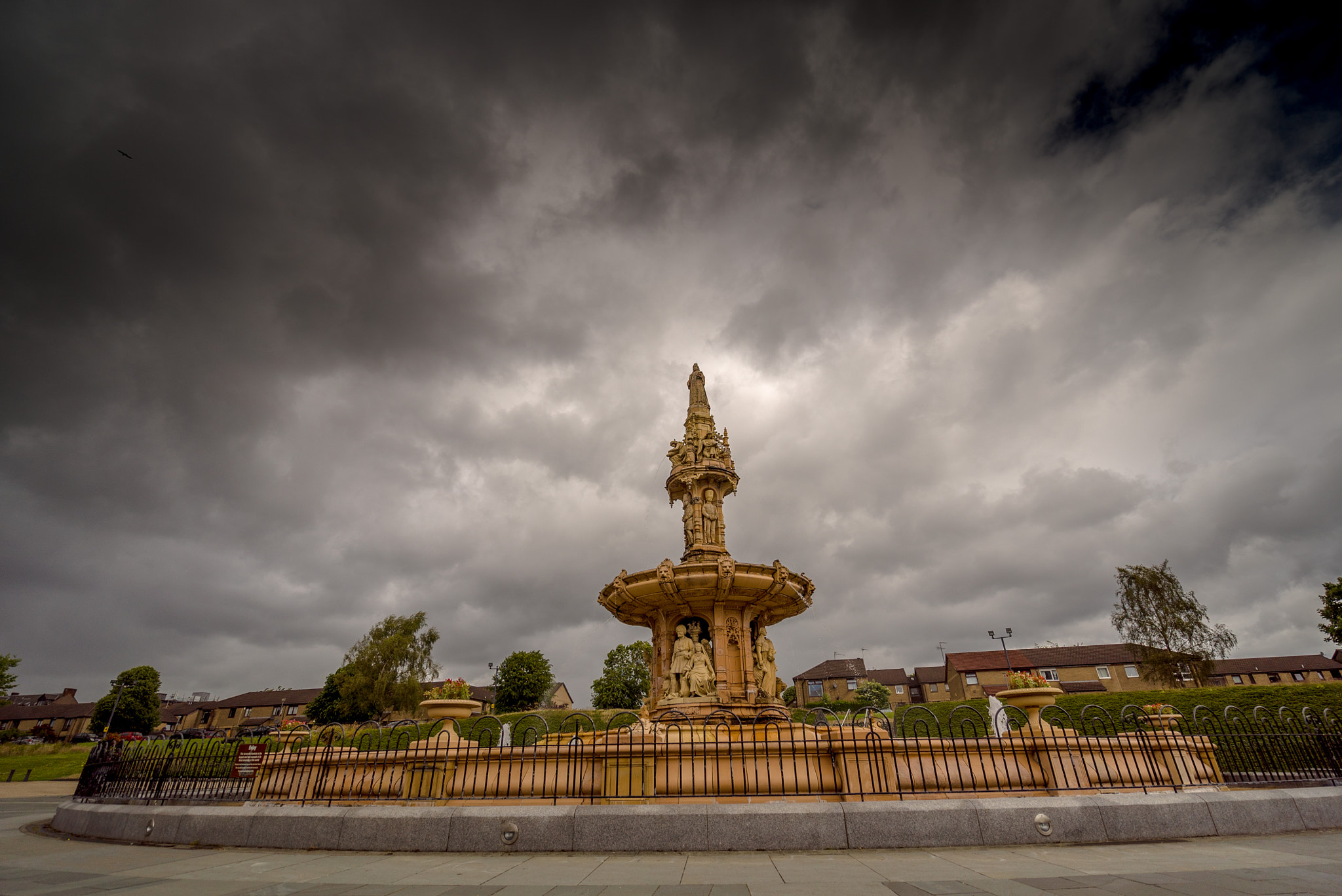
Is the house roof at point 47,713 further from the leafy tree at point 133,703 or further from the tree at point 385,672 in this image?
the tree at point 385,672

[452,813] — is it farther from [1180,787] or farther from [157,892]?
[1180,787]

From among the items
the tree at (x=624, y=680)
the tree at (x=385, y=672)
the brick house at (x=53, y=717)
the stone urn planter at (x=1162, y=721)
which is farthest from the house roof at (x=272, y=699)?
the stone urn planter at (x=1162, y=721)

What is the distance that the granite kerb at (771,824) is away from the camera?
7.51 meters

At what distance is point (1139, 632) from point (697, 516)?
43790 mm

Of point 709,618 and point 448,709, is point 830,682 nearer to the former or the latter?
point 709,618

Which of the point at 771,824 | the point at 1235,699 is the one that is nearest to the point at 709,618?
the point at 771,824

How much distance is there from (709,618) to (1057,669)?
76587mm

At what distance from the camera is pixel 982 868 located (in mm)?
6344

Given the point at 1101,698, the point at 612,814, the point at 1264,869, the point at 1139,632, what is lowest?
the point at 1264,869

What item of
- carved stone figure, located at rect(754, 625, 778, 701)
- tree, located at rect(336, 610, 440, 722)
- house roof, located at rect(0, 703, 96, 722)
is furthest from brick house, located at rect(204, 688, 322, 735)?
carved stone figure, located at rect(754, 625, 778, 701)

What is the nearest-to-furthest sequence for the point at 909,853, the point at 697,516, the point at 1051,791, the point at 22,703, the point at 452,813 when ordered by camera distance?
the point at 909,853, the point at 452,813, the point at 1051,791, the point at 697,516, the point at 22,703

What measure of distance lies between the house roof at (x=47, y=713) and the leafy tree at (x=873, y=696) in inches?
4375

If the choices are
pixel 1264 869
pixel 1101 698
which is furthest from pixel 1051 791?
pixel 1101 698

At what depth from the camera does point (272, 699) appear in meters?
93.8
